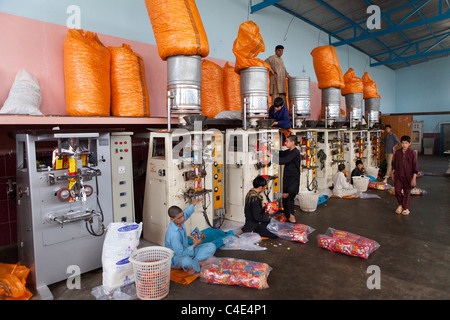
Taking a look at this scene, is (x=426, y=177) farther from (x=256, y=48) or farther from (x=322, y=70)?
(x=256, y=48)

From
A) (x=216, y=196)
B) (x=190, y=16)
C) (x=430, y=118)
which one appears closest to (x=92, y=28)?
(x=190, y=16)

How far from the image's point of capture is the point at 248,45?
3764 millimetres

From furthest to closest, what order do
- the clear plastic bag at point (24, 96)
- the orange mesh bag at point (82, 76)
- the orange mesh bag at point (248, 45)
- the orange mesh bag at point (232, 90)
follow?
1. the orange mesh bag at point (232, 90)
2. the orange mesh bag at point (248, 45)
3. the orange mesh bag at point (82, 76)
4. the clear plastic bag at point (24, 96)

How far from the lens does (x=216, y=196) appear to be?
3797mm

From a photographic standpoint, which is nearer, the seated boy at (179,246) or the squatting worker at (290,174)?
the seated boy at (179,246)

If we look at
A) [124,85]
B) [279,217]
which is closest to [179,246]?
[124,85]

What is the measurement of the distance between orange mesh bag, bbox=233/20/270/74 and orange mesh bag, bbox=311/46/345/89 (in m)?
1.96

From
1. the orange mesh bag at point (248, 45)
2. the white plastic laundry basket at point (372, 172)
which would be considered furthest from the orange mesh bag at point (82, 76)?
the white plastic laundry basket at point (372, 172)

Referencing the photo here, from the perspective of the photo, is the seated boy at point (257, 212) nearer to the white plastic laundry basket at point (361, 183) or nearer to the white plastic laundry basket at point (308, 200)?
the white plastic laundry basket at point (308, 200)

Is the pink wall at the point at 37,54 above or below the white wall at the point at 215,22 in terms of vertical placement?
below

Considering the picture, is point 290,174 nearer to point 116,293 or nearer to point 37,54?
point 116,293

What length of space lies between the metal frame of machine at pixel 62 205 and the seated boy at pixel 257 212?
4.70ft

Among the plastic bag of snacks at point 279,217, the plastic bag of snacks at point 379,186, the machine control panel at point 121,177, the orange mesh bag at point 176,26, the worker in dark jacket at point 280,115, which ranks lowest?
the plastic bag of snacks at point 279,217

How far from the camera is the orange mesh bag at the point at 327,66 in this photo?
529cm
